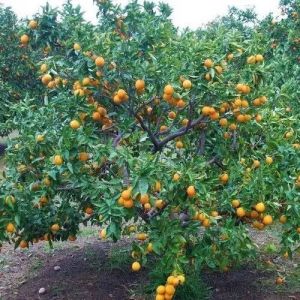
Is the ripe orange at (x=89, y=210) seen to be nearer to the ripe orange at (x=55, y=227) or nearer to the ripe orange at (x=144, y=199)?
the ripe orange at (x=55, y=227)

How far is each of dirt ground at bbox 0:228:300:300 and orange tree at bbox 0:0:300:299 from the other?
82cm

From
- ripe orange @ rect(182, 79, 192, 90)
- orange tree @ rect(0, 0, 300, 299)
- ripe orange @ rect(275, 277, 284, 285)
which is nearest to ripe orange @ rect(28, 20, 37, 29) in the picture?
orange tree @ rect(0, 0, 300, 299)

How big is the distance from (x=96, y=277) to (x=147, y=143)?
168cm

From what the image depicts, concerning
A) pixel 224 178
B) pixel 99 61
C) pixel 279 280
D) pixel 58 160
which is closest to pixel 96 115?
pixel 99 61

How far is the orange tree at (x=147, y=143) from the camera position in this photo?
8.93 feet

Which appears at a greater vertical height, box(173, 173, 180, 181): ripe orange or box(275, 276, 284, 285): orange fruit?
box(173, 173, 180, 181): ripe orange

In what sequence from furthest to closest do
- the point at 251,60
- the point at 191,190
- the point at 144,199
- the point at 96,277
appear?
the point at 96,277, the point at 251,60, the point at 191,190, the point at 144,199

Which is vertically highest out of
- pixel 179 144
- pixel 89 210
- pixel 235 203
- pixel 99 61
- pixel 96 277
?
pixel 99 61

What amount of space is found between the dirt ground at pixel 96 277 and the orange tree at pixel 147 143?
821 millimetres

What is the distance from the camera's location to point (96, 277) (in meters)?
4.29

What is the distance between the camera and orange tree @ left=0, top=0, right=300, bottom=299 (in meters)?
2.72

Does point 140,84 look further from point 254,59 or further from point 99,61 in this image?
point 254,59

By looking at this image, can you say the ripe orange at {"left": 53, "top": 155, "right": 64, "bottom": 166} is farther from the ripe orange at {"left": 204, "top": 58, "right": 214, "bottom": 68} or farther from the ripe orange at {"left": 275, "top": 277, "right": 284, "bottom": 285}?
the ripe orange at {"left": 275, "top": 277, "right": 284, "bottom": 285}

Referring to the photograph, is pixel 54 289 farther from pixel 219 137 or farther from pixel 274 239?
pixel 274 239
